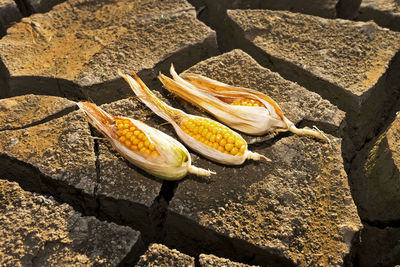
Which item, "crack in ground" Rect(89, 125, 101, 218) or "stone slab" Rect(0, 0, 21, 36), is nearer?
"crack in ground" Rect(89, 125, 101, 218)

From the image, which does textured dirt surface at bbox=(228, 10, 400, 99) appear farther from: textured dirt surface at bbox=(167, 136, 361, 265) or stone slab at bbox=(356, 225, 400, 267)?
stone slab at bbox=(356, 225, 400, 267)

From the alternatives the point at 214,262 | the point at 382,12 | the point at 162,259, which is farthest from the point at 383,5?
the point at 162,259

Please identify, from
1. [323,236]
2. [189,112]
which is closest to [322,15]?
[189,112]

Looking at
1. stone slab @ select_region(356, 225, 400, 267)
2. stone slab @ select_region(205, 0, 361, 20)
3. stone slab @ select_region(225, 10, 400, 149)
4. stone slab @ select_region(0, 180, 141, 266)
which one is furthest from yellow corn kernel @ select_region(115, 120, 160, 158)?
Result: stone slab @ select_region(205, 0, 361, 20)

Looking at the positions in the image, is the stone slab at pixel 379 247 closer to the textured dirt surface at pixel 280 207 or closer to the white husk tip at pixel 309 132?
the textured dirt surface at pixel 280 207

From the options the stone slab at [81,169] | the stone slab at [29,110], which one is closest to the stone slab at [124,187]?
the stone slab at [81,169]

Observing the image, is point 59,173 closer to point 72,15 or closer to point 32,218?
point 32,218
